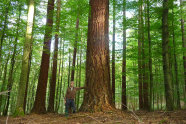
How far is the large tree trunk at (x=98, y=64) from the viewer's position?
4.58 m

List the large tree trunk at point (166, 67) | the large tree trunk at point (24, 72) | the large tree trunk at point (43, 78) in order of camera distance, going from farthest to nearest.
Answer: the large tree trunk at point (43, 78), the large tree trunk at point (24, 72), the large tree trunk at point (166, 67)

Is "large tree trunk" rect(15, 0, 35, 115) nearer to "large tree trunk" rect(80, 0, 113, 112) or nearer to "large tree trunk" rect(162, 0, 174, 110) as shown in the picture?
"large tree trunk" rect(80, 0, 113, 112)

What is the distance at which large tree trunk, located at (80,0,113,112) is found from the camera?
458 centimetres

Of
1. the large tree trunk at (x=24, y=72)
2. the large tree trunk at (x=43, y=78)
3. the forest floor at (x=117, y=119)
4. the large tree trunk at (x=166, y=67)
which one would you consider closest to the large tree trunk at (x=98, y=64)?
the forest floor at (x=117, y=119)

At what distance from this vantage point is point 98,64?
192 inches

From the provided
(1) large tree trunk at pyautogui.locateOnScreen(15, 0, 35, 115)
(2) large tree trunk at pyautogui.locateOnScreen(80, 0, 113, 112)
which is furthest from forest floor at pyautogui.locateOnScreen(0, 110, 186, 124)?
(1) large tree trunk at pyautogui.locateOnScreen(15, 0, 35, 115)

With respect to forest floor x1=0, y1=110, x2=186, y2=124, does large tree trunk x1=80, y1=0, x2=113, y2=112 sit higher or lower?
higher

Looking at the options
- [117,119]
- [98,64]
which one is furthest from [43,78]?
[117,119]

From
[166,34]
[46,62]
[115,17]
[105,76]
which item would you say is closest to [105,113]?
[105,76]

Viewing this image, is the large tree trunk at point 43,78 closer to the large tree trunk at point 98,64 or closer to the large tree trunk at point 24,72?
the large tree trunk at point 24,72

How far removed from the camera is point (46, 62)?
8.75 metres

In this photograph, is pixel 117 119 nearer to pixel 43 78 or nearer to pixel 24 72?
pixel 24 72

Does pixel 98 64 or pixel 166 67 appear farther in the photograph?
pixel 166 67

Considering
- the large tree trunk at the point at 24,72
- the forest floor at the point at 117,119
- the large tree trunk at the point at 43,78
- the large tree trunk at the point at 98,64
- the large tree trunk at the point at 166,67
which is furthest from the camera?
the large tree trunk at the point at 43,78
